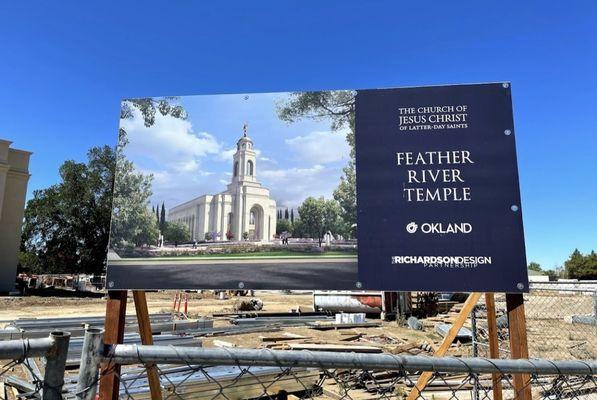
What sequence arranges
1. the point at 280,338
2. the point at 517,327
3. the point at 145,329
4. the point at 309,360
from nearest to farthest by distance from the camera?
the point at 309,360 < the point at 517,327 < the point at 145,329 < the point at 280,338

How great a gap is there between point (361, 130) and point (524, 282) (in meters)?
1.68

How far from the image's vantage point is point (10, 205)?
36.7m

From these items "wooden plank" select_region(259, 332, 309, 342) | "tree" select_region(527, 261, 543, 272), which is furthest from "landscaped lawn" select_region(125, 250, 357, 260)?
"tree" select_region(527, 261, 543, 272)

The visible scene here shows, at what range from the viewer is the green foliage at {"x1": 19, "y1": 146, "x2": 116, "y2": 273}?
4031 centimetres

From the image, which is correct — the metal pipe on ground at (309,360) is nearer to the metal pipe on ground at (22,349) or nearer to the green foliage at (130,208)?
the metal pipe on ground at (22,349)

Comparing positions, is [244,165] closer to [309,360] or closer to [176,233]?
[176,233]

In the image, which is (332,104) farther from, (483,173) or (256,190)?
(483,173)

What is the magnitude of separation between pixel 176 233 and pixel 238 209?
0.61 m

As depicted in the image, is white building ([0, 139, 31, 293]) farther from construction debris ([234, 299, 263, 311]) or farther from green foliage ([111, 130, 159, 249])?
green foliage ([111, 130, 159, 249])

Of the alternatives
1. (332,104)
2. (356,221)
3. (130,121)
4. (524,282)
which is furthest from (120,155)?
(524,282)

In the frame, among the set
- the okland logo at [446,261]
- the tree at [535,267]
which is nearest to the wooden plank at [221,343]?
the okland logo at [446,261]

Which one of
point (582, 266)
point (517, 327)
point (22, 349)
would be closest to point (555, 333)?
point (517, 327)

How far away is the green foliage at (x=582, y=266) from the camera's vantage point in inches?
3056

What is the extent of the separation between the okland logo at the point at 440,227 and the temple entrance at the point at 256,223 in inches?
47.8
